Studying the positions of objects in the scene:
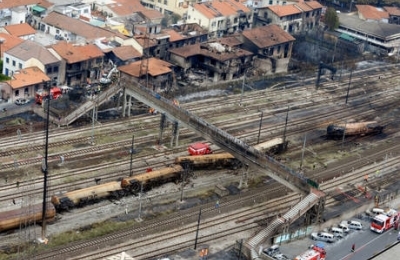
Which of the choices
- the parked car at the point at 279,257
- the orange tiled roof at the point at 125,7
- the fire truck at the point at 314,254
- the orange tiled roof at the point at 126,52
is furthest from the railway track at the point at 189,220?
the orange tiled roof at the point at 125,7

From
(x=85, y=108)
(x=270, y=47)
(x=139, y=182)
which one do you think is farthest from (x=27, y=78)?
(x=270, y=47)

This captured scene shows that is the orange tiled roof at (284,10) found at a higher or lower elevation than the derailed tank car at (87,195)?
higher

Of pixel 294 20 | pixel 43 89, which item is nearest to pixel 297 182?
pixel 43 89

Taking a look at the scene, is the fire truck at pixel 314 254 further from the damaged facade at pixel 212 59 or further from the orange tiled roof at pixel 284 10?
the orange tiled roof at pixel 284 10

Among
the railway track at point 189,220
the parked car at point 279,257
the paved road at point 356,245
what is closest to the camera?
the railway track at point 189,220

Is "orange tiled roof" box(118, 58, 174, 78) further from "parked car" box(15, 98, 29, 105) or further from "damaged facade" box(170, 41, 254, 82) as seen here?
"parked car" box(15, 98, 29, 105)

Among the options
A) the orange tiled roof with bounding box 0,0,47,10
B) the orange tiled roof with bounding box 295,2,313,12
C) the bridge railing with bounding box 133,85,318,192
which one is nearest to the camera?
the bridge railing with bounding box 133,85,318,192

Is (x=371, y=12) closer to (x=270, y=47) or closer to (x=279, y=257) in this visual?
(x=270, y=47)

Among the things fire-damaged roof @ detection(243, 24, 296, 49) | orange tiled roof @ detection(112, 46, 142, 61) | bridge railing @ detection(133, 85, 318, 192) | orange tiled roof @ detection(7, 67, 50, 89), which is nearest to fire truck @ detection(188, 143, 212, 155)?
bridge railing @ detection(133, 85, 318, 192)

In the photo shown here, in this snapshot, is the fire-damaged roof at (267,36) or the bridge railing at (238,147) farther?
the fire-damaged roof at (267,36)
